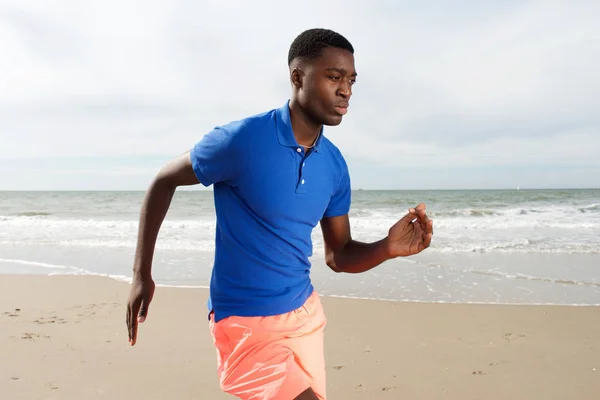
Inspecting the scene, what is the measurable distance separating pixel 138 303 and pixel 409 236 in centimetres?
110

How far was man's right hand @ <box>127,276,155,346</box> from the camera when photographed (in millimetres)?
1998

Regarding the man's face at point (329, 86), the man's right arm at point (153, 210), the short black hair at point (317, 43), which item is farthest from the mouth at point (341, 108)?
the man's right arm at point (153, 210)

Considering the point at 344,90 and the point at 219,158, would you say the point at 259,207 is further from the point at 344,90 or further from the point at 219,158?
the point at 344,90

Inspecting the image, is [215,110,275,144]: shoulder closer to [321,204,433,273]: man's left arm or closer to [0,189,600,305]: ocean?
[321,204,433,273]: man's left arm

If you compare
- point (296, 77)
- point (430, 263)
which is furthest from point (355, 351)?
point (430, 263)

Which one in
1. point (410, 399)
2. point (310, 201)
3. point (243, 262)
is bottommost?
point (410, 399)

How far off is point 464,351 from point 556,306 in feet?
7.72

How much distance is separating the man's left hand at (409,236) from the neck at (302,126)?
50 cm

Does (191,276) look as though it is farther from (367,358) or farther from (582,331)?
(582,331)

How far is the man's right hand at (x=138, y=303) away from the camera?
2.00 m

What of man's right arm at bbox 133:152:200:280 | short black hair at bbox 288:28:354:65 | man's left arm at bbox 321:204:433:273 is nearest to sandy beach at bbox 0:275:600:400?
man's left arm at bbox 321:204:433:273

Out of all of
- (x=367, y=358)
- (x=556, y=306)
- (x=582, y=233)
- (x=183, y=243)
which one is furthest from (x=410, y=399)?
(x=582, y=233)

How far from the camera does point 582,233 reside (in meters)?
15.6

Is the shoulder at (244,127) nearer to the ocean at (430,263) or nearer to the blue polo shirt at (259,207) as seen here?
the blue polo shirt at (259,207)
